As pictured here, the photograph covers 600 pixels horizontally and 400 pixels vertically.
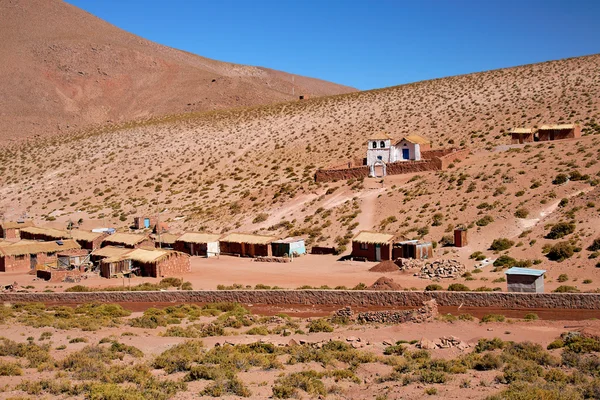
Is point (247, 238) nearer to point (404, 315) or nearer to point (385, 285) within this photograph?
point (385, 285)

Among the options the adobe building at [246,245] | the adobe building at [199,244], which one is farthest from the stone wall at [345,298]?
the adobe building at [199,244]

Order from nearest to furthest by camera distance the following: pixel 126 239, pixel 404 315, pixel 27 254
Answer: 1. pixel 404 315
2. pixel 27 254
3. pixel 126 239

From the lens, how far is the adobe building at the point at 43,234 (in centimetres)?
4833

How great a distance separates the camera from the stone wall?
1017 inches

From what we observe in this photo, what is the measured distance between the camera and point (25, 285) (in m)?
36.5

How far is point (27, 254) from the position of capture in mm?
42500

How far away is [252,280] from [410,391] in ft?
66.6

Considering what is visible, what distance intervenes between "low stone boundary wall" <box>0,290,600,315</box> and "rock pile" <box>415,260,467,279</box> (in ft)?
18.8

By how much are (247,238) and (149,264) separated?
26.8ft

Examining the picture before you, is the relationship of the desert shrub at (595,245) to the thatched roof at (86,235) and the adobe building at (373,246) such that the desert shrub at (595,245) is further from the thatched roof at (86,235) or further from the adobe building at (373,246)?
the thatched roof at (86,235)

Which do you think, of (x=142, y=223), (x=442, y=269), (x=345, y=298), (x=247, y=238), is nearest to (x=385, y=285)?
(x=345, y=298)

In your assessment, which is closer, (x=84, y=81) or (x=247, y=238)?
(x=247, y=238)

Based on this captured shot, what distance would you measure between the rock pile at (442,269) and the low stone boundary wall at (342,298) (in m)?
5.74

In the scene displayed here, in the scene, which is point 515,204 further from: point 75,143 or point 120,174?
Result: point 75,143
